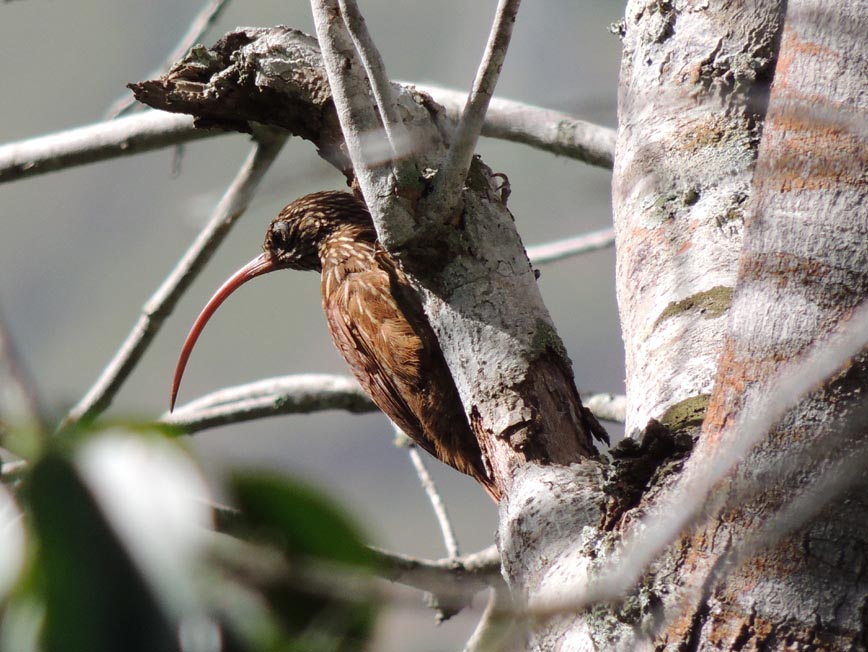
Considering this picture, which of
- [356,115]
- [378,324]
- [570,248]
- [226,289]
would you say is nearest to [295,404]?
[226,289]

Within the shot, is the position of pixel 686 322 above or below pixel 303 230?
below

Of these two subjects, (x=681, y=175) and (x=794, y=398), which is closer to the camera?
(x=794, y=398)

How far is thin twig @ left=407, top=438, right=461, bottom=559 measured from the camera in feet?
12.6

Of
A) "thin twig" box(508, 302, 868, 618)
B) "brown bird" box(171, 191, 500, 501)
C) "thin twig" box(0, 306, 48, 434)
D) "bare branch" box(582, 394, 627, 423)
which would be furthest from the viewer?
"bare branch" box(582, 394, 627, 423)

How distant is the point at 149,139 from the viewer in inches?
149

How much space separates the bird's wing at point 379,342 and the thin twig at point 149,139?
0.90 metres

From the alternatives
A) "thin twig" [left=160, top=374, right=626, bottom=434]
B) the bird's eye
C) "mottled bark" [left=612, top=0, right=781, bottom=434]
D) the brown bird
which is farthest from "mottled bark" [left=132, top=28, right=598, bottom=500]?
"thin twig" [left=160, top=374, right=626, bottom=434]

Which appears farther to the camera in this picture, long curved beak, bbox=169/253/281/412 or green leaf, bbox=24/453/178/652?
long curved beak, bbox=169/253/281/412

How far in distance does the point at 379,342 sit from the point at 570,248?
196 centimetres

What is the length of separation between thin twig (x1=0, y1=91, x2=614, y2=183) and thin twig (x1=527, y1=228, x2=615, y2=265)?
0.91 meters

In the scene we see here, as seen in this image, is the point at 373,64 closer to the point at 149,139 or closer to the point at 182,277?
the point at 149,139

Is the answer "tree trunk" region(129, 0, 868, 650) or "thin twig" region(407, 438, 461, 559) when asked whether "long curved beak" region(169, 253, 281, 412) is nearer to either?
"thin twig" region(407, 438, 461, 559)

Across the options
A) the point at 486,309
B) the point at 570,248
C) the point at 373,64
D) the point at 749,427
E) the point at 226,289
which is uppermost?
the point at 570,248

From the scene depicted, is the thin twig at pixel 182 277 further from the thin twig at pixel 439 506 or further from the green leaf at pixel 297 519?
the green leaf at pixel 297 519
